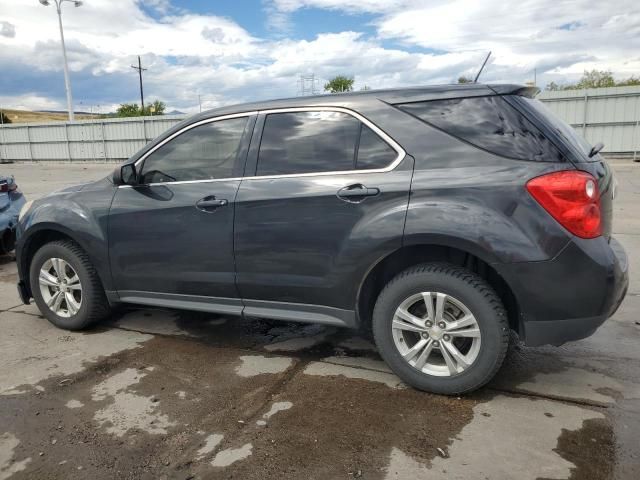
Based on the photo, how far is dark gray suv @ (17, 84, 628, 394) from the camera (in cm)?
275

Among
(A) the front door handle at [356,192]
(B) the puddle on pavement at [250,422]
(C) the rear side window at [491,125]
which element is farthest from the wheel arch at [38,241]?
(C) the rear side window at [491,125]

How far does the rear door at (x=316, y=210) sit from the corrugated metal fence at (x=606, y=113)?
17845 mm

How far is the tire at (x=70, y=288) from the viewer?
13.6 feet

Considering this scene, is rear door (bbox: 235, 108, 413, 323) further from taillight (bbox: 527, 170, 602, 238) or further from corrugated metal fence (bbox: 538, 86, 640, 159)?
corrugated metal fence (bbox: 538, 86, 640, 159)

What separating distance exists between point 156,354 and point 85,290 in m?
0.85

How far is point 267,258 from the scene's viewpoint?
11.1 feet

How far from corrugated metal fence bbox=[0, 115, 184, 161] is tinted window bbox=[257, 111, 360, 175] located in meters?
25.5

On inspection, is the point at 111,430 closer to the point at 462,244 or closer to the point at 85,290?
the point at 85,290

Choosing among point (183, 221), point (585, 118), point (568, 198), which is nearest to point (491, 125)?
point (568, 198)

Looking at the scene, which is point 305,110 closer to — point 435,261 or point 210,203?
point 210,203

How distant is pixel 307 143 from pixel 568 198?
155 cm

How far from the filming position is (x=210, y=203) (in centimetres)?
351

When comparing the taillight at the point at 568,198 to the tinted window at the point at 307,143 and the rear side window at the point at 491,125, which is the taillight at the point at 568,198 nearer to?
the rear side window at the point at 491,125

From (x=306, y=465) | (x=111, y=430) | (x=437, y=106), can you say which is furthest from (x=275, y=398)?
(x=437, y=106)
